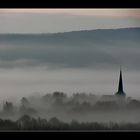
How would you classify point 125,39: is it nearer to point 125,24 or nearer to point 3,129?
point 125,24

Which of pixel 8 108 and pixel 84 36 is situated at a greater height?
pixel 84 36

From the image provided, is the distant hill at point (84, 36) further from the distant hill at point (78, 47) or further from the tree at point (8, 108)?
the tree at point (8, 108)

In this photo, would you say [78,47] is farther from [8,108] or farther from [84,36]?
[8,108]

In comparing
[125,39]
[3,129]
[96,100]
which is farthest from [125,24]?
[3,129]

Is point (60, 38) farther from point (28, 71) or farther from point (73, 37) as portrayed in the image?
point (28, 71)

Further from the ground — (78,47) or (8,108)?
(78,47)

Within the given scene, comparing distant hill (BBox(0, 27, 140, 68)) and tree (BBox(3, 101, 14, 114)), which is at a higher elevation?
distant hill (BBox(0, 27, 140, 68))

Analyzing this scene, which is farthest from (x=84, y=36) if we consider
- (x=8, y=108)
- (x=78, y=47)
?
(x=8, y=108)

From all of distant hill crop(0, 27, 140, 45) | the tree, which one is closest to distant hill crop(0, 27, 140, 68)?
distant hill crop(0, 27, 140, 45)

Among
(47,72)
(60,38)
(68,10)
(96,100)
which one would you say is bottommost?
(96,100)

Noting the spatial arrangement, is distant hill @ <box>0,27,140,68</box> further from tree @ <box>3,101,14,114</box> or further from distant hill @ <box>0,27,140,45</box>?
tree @ <box>3,101,14,114</box>

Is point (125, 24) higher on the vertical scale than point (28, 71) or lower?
higher
